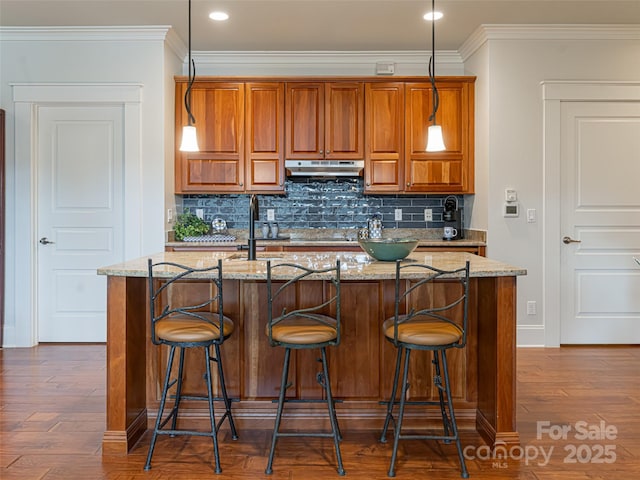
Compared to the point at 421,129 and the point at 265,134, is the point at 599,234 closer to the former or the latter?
the point at 421,129

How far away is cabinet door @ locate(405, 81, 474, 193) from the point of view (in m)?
4.73

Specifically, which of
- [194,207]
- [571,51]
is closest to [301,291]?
Answer: [194,207]

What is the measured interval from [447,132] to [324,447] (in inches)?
130

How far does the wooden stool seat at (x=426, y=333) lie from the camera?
86.2 inches

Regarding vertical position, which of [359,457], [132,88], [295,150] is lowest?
[359,457]

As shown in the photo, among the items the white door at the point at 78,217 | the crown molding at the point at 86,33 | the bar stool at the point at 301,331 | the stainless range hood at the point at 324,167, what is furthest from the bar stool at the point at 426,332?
the crown molding at the point at 86,33

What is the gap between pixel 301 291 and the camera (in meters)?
2.65

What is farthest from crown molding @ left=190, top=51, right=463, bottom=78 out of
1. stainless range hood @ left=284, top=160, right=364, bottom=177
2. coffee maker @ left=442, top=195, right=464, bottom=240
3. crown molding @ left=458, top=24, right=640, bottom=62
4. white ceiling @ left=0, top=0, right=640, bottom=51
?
coffee maker @ left=442, top=195, right=464, bottom=240

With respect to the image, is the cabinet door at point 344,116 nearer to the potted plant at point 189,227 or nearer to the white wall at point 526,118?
the white wall at point 526,118

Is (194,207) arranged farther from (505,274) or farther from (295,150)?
(505,274)

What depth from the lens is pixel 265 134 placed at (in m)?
4.76

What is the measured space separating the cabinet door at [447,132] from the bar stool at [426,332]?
91.6 inches

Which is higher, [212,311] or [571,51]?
[571,51]

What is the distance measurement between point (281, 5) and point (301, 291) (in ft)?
8.15
